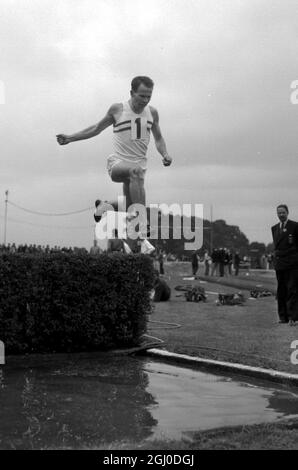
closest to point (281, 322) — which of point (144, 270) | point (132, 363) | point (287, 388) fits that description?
point (144, 270)

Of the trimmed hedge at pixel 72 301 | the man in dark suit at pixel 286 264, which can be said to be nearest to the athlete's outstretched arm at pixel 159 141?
the trimmed hedge at pixel 72 301

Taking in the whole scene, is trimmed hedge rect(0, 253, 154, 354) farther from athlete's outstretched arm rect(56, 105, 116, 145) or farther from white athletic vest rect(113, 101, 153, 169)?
athlete's outstretched arm rect(56, 105, 116, 145)

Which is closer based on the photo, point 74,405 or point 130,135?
point 74,405

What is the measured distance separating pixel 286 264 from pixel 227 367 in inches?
202

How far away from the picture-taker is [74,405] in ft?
19.3

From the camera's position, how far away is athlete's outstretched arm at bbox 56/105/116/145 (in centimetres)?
1022

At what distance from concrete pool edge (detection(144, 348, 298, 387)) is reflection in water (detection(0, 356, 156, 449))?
1.77ft

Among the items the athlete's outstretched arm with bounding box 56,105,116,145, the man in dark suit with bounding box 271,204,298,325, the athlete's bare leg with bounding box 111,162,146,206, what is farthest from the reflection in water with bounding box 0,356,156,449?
the man in dark suit with bounding box 271,204,298,325

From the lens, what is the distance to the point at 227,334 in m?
10.5

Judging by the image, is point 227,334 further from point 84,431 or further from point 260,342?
point 84,431

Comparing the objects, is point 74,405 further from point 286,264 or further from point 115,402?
point 286,264

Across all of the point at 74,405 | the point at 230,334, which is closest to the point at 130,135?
the point at 230,334
